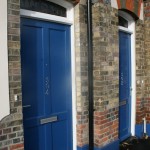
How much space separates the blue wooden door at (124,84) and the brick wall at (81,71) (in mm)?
1555

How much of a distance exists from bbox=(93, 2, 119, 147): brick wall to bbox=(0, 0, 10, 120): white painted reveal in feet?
6.34

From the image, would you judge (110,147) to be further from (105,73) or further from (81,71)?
(81,71)

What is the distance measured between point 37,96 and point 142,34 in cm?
358

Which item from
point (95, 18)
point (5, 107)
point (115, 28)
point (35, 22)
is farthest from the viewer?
point (115, 28)

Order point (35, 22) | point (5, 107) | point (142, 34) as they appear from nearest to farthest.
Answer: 1. point (5, 107)
2. point (35, 22)
3. point (142, 34)

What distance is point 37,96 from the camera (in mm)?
4066

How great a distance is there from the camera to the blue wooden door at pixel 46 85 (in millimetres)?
3920

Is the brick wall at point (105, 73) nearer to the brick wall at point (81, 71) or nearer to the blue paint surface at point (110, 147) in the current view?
the blue paint surface at point (110, 147)

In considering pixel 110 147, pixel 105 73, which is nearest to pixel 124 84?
pixel 105 73

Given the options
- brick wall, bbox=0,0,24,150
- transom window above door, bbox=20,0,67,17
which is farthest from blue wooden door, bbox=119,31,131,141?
brick wall, bbox=0,0,24,150

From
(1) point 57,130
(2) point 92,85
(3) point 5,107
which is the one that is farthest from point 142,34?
(3) point 5,107

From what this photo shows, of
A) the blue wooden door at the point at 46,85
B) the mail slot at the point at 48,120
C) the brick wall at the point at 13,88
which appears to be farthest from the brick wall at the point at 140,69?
the brick wall at the point at 13,88

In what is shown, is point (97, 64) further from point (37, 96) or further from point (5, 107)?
point (5, 107)

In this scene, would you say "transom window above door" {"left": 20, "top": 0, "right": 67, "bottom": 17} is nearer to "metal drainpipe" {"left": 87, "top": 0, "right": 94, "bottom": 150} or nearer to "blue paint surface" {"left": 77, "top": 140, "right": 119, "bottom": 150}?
"metal drainpipe" {"left": 87, "top": 0, "right": 94, "bottom": 150}
